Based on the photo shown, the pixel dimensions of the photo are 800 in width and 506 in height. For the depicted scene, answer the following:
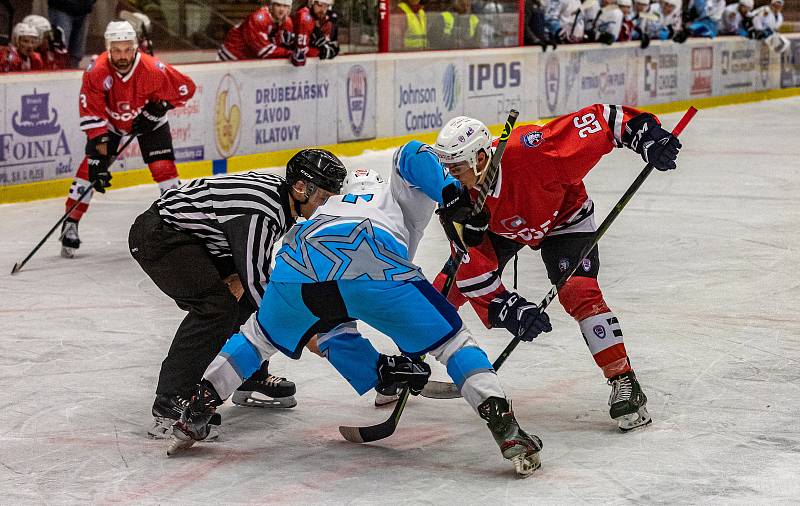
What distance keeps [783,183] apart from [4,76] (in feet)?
18.5

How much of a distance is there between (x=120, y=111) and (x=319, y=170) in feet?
12.1

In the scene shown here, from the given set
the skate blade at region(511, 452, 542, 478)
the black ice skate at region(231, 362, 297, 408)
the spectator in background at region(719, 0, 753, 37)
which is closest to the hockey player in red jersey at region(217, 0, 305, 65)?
the black ice skate at region(231, 362, 297, 408)

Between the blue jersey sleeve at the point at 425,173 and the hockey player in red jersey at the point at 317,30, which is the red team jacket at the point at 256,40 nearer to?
the hockey player in red jersey at the point at 317,30

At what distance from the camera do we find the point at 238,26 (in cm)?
1062

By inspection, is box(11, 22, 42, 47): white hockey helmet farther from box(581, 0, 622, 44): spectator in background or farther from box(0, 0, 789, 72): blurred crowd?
box(581, 0, 622, 44): spectator in background

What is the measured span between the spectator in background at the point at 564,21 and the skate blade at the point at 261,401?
32.0ft

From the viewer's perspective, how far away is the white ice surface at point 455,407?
3.54 metres

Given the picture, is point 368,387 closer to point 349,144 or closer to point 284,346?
point 284,346

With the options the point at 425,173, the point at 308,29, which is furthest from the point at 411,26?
the point at 425,173

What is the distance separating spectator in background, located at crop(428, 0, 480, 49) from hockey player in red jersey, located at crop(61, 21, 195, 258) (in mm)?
5255

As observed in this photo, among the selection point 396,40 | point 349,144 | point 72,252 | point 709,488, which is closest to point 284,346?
point 709,488

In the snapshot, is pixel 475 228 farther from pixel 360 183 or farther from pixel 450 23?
pixel 450 23

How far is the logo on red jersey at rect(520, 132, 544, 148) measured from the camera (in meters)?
3.99

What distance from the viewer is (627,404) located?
3975 millimetres
